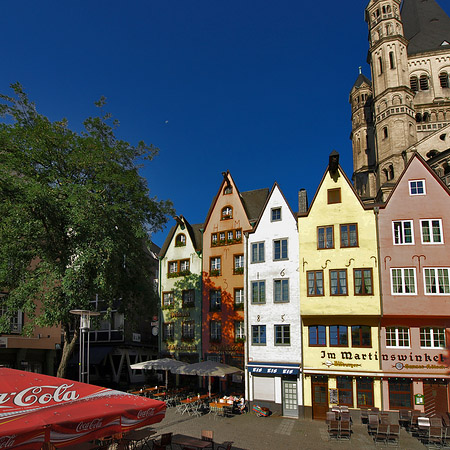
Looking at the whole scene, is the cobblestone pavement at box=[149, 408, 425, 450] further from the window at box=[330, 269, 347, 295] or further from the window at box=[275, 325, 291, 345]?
the window at box=[330, 269, 347, 295]

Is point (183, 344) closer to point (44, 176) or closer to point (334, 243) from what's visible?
point (334, 243)

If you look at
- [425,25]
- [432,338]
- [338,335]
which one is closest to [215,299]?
[338,335]

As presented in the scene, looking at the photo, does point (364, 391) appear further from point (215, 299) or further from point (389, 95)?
point (389, 95)

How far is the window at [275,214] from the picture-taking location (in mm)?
30016

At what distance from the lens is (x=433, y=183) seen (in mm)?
25750

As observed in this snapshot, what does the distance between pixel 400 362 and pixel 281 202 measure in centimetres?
1325

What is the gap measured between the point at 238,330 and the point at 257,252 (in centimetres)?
682

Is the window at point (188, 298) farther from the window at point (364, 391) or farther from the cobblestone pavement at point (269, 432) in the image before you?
the window at point (364, 391)

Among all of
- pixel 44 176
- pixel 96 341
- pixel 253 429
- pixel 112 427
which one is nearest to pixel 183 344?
pixel 96 341

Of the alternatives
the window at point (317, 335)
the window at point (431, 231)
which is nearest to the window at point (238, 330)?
the window at point (317, 335)

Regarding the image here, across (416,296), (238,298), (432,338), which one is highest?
(238,298)

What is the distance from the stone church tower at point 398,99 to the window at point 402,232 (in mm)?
34526

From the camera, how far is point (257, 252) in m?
30.3

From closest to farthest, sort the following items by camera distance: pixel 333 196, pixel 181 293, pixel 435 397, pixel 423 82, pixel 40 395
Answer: pixel 40 395 < pixel 435 397 < pixel 333 196 < pixel 181 293 < pixel 423 82
